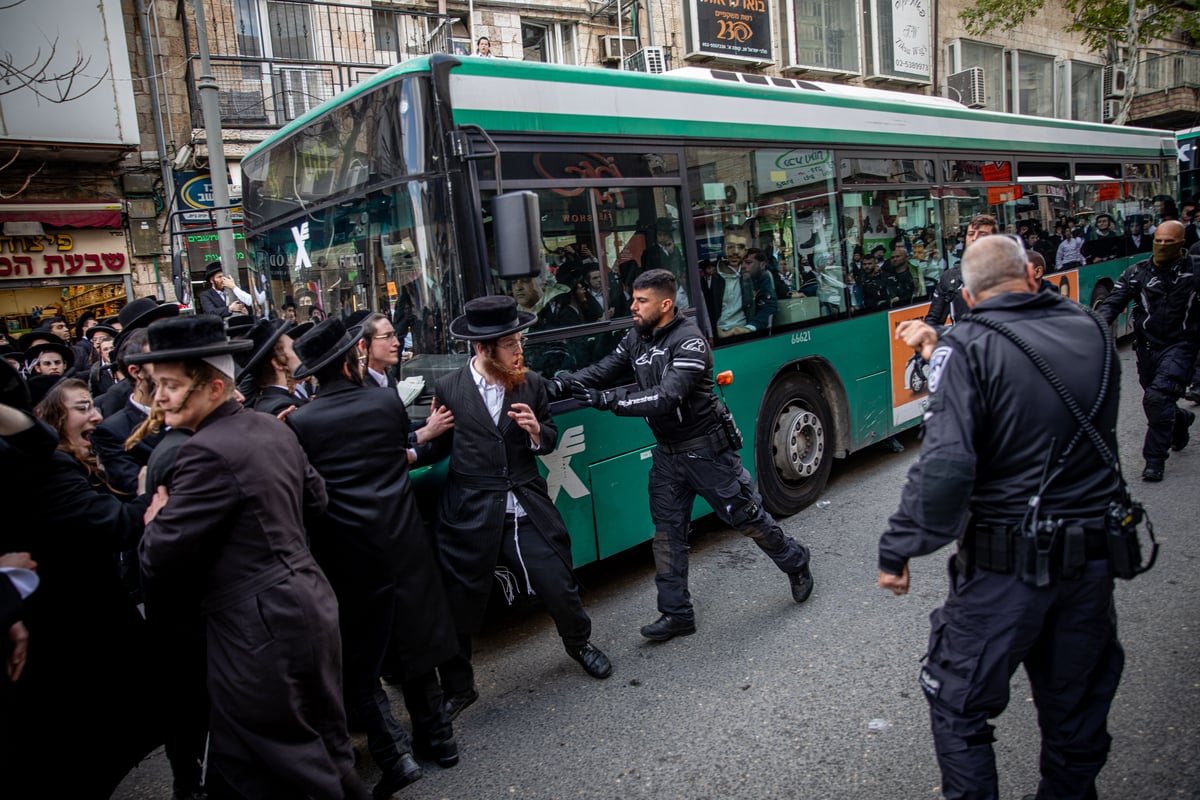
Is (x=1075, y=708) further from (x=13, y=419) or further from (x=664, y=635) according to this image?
(x=13, y=419)

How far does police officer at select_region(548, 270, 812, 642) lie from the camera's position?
4016mm

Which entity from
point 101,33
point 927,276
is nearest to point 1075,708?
point 927,276

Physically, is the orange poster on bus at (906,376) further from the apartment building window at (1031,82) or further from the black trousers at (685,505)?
the apartment building window at (1031,82)

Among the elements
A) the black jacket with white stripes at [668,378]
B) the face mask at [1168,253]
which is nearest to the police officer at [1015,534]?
the black jacket with white stripes at [668,378]

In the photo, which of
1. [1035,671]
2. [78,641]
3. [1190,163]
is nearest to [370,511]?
[78,641]

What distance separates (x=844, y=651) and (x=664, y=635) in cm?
90

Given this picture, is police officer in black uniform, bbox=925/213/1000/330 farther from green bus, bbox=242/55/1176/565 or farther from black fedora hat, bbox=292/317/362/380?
black fedora hat, bbox=292/317/362/380

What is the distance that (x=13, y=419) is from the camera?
2.32 m

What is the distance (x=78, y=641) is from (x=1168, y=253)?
23.0 ft

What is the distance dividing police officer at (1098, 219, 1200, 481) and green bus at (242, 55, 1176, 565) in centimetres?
160

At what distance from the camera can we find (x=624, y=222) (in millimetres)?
4730

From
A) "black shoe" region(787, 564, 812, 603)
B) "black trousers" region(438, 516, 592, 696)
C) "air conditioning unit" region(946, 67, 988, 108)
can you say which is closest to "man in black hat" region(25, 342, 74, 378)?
"black trousers" region(438, 516, 592, 696)

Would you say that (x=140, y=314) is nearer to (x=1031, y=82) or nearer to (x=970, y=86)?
(x=970, y=86)

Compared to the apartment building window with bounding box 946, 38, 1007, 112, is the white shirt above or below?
below
